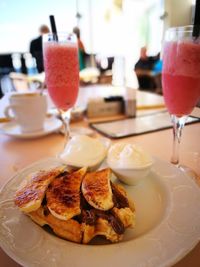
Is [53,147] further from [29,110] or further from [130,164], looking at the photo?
[130,164]

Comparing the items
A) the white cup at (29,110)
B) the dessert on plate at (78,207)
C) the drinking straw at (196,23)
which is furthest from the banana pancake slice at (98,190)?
the white cup at (29,110)

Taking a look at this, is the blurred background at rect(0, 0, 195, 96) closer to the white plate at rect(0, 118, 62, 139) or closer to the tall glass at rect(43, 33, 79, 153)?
the white plate at rect(0, 118, 62, 139)

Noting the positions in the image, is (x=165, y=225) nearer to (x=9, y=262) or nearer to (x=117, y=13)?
(x=9, y=262)

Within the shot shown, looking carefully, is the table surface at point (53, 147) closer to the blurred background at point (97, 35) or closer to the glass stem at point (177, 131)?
the glass stem at point (177, 131)

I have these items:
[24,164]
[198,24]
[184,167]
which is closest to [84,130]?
[24,164]

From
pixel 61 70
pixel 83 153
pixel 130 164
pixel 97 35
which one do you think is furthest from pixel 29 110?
pixel 97 35

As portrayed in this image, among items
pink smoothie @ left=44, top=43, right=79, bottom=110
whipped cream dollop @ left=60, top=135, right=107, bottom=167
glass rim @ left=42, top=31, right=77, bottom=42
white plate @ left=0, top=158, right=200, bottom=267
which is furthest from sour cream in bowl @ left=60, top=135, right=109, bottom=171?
glass rim @ left=42, top=31, right=77, bottom=42
